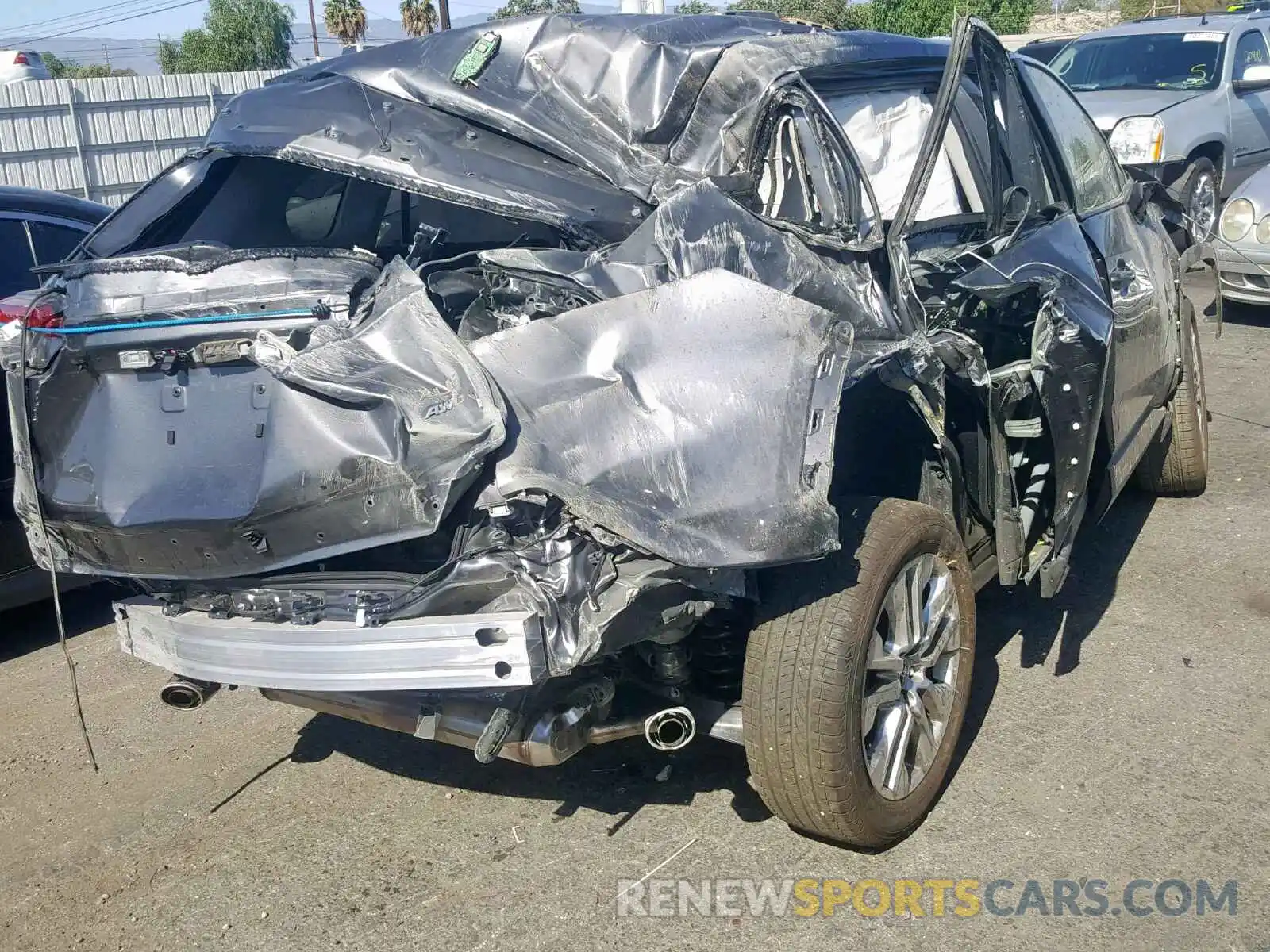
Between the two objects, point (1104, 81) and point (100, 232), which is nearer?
point (100, 232)

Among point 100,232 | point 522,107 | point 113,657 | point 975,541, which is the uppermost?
point 522,107

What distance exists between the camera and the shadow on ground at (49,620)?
498 cm

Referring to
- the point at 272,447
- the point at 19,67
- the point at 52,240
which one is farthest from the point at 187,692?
the point at 19,67

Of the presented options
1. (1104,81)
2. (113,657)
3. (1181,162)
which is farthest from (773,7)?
(113,657)

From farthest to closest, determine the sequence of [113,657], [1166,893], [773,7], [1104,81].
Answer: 1. [773,7]
2. [1104,81]
3. [113,657]
4. [1166,893]

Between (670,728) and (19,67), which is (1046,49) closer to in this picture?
(19,67)

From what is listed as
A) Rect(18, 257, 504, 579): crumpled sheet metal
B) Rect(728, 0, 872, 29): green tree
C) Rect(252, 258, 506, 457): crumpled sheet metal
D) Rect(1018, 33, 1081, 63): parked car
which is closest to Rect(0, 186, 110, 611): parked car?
Rect(18, 257, 504, 579): crumpled sheet metal

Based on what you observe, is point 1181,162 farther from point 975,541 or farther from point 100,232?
point 100,232

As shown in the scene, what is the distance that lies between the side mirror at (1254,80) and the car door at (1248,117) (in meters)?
0.10

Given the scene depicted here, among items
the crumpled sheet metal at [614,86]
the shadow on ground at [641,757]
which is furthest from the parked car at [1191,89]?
the crumpled sheet metal at [614,86]

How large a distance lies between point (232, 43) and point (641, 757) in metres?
38.2

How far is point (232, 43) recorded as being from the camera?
37281mm

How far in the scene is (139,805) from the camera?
12.0ft

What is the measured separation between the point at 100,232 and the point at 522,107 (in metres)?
1.44
